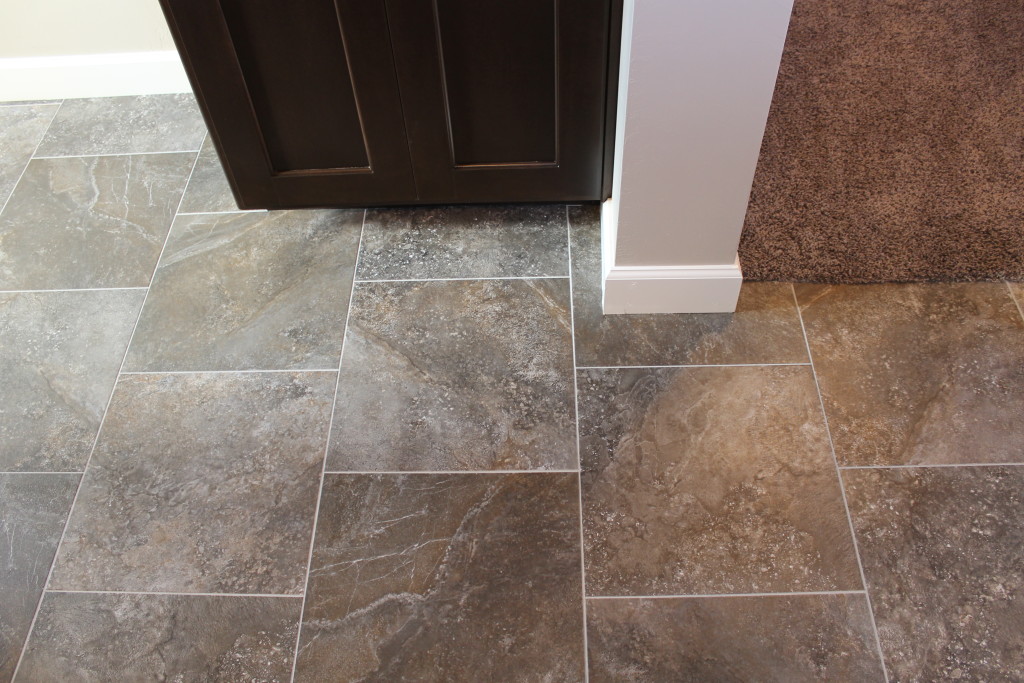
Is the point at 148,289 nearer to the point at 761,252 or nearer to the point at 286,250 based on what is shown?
the point at 286,250

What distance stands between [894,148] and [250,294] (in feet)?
5.10

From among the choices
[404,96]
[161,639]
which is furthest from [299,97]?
[161,639]

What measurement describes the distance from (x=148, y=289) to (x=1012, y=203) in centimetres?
195

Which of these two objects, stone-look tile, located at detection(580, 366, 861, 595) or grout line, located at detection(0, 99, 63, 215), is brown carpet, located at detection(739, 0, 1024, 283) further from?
grout line, located at detection(0, 99, 63, 215)

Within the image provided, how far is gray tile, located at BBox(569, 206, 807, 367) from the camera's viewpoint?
159cm

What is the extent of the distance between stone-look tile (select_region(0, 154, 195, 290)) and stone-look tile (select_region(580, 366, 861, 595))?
111cm

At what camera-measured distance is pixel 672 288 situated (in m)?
1.60

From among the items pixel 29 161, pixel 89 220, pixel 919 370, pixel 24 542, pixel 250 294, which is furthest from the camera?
pixel 29 161

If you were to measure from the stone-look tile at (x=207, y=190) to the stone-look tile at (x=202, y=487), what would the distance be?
1.70ft

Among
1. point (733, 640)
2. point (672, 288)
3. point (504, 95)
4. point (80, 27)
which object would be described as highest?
point (504, 95)

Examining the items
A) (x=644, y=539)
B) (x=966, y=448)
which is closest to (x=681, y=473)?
(x=644, y=539)

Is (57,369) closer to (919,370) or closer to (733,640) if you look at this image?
(733,640)

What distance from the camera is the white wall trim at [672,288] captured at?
158cm

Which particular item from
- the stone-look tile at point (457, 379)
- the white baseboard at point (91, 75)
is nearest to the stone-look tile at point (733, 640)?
the stone-look tile at point (457, 379)
